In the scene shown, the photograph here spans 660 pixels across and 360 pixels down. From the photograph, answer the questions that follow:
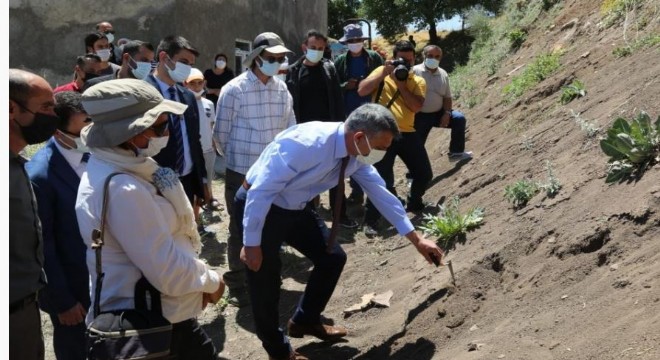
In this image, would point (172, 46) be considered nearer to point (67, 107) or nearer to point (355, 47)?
point (67, 107)

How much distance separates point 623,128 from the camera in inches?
200

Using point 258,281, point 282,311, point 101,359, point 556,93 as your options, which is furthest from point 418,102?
point 101,359

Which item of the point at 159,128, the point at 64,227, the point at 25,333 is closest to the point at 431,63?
the point at 64,227

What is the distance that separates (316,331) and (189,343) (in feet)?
5.88

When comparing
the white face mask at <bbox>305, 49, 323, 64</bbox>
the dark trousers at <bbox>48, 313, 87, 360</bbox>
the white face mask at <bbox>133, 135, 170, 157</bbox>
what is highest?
the white face mask at <bbox>305, 49, 323, 64</bbox>

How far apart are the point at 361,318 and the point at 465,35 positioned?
23300mm

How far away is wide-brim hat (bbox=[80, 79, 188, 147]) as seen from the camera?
306 cm

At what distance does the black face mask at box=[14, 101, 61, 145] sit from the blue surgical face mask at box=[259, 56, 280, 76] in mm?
3132

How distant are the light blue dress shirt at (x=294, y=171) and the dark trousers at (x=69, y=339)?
41.8 inches

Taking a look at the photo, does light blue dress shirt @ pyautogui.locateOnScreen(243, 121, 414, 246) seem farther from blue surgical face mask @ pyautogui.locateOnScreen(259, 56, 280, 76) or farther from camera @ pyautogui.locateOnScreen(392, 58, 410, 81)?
camera @ pyautogui.locateOnScreen(392, 58, 410, 81)

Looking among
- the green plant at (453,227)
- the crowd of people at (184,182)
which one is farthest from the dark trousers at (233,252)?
the green plant at (453,227)

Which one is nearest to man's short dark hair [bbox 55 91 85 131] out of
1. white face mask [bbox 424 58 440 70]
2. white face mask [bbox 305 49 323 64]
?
white face mask [bbox 305 49 323 64]

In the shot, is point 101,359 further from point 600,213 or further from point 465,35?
point 465,35

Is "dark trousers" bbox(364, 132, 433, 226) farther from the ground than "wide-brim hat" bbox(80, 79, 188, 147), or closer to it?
closer to it
